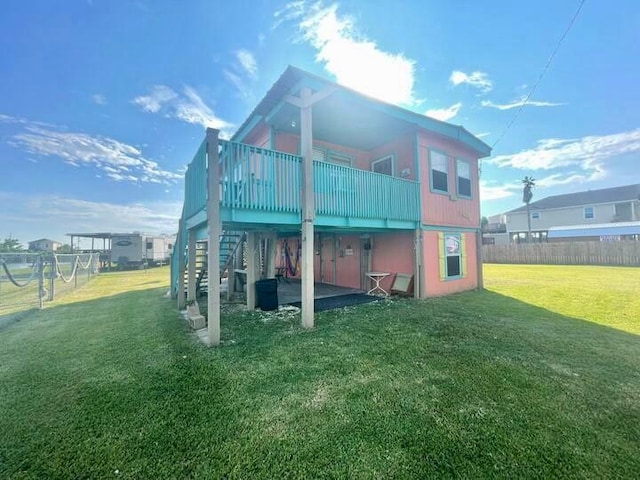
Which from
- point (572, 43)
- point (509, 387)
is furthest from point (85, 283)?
point (572, 43)

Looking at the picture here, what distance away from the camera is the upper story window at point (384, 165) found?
377 inches

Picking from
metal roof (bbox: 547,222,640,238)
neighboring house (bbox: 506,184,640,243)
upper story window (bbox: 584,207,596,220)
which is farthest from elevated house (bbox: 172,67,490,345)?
upper story window (bbox: 584,207,596,220)

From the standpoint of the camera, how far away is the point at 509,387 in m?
3.16

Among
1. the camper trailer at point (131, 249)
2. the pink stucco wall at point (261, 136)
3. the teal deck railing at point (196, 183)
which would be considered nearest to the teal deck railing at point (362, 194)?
the teal deck railing at point (196, 183)

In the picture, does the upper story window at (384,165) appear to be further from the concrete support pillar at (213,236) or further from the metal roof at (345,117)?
the concrete support pillar at (213,236)

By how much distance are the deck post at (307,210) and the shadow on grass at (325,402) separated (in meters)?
0.63

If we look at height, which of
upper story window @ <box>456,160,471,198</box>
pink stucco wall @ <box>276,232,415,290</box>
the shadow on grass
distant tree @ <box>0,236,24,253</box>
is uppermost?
upper story window @ <box>456,160,471,198</box>

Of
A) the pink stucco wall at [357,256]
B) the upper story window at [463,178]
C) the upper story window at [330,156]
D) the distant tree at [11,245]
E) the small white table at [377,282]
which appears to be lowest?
the small white table at [377,282]

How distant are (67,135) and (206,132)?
14.7m

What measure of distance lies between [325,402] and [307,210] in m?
3.81

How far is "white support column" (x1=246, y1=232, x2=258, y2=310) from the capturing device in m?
6.88

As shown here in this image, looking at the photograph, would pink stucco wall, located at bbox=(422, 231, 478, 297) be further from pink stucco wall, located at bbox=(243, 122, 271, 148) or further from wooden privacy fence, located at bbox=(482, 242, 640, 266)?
wooden privacy fence, located at bbox=(482, 242, 640, 266)

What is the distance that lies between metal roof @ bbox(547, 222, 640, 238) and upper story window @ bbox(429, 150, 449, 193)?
965 inches

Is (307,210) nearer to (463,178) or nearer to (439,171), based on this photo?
(439,171)
